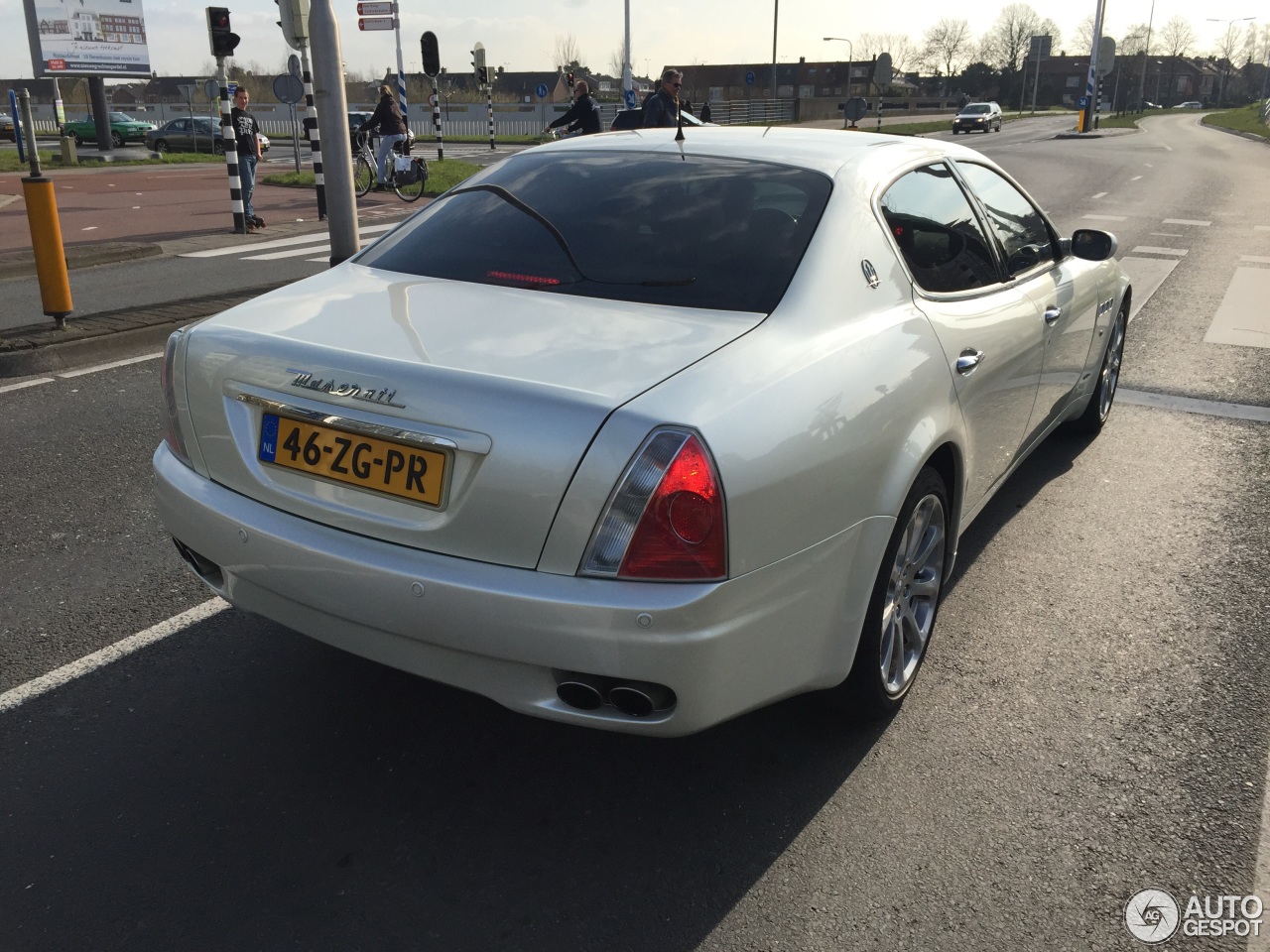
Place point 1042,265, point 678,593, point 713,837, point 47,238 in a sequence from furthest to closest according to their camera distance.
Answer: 1. point 47,238
2. point 1042,265
3. point 713,837
4. point 678,593

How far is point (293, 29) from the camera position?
1216 cm

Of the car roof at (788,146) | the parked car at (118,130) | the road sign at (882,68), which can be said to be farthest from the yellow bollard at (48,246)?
the parked car at (118,130)

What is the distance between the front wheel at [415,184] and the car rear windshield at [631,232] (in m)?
14.9

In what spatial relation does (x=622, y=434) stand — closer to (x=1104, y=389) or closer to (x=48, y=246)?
(x=1104, y=389)

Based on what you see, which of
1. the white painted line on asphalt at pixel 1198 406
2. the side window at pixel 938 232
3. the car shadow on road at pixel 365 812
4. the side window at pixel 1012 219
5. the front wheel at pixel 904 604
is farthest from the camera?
the white painted line on asphalt at pixel 1198 406

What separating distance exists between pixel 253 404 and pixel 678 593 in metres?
1.16

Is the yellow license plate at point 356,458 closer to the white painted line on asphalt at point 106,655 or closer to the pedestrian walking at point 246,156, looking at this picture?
the white painted line on asphalt at point 106,655

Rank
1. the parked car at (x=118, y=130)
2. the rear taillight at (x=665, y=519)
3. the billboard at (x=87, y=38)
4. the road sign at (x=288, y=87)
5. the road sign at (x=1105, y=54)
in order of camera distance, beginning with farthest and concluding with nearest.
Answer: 1. the road sign at (x=1105, y=54)
2. the parked car at (x=118, y=130)
3. the billboard at (x=87, y=38)
4. the road sign at (x=288, y=87)
5. the rear taillight at (x=665, y=519)

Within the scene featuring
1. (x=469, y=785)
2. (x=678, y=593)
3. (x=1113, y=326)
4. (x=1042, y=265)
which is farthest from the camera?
(x=1113, y=326)

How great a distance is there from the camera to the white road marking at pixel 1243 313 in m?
8.30

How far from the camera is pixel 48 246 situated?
7254 millimetres

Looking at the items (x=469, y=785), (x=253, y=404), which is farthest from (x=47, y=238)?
(x=469, y=785)

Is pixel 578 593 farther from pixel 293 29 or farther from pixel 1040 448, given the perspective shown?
pixel 293 29

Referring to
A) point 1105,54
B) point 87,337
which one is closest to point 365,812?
point 87,337
